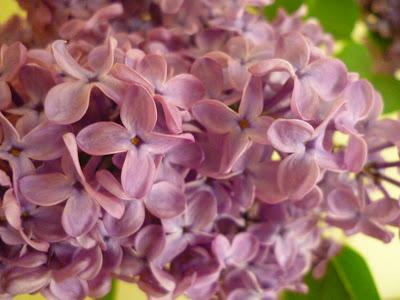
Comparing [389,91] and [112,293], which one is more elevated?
[389,91]

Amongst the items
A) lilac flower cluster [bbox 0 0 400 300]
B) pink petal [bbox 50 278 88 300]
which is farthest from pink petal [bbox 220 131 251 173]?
pink petal [bbox 50 278 88 300]

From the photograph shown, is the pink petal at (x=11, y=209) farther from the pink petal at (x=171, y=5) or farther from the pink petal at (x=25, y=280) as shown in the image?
the pink petal at (x=171, y=5)

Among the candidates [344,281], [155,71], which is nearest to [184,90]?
[155,71]

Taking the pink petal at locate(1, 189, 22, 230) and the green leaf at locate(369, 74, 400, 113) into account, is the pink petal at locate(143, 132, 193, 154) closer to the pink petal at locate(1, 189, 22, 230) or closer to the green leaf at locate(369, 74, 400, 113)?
the pink petal at locate(1, 189, 22, 230)

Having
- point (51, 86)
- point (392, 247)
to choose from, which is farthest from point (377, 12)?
point (51, 86)

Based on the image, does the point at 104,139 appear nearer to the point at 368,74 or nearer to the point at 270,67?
the point at 270,67

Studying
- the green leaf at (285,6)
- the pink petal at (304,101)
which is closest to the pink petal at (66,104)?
the pink petal at (304,101)
